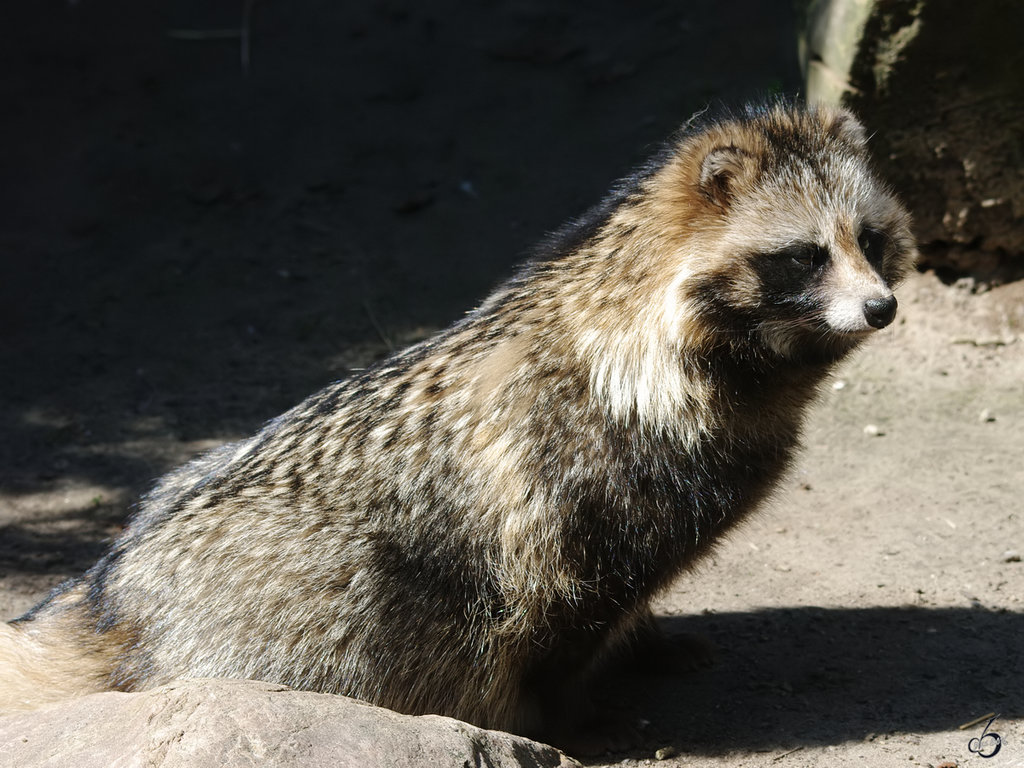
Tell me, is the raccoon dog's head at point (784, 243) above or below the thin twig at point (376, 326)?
below

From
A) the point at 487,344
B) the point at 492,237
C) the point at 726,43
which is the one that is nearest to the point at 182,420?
the point at 492,237

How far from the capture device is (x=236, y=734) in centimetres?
290

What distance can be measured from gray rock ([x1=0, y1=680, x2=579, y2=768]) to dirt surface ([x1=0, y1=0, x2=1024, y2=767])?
1.08 metres

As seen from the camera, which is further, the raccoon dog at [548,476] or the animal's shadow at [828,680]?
the animal's shadow at [828,680]

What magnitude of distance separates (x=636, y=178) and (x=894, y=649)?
7.49ft

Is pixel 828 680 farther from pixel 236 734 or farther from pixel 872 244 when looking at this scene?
pixel 236 734

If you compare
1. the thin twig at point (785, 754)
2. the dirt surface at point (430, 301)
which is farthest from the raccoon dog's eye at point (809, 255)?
the thin twig at point (785, 754)

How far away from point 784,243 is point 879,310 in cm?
38

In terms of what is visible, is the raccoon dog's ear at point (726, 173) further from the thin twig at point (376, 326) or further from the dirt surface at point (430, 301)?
the thin twig at point (376, 326)

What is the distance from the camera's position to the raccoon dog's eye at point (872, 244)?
366cm

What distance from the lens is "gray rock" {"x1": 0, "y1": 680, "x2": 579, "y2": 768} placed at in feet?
9.39

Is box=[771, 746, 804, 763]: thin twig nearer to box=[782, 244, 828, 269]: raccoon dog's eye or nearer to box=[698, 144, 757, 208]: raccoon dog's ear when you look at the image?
box=[782, 244, 828, 269]: raccoon dog's eye

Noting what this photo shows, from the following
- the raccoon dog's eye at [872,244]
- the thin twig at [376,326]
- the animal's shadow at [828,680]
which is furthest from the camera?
the thin twig at [376,326]

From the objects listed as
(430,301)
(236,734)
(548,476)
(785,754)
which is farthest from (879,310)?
(430,301)
